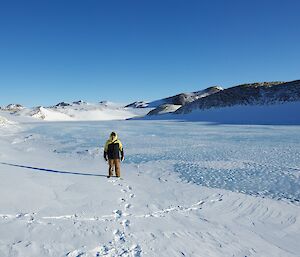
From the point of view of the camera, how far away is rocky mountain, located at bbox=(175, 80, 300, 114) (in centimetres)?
6141

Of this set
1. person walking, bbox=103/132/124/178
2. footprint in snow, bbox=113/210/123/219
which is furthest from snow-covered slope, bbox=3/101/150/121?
footprint in snow, bbox=113/210/123/219

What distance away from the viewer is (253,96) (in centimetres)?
6800

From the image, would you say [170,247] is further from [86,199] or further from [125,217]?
[86,199]

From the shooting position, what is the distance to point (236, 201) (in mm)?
7996

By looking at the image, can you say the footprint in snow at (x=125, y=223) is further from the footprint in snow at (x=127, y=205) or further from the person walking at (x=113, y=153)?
the person walking at (x=113, y=153)

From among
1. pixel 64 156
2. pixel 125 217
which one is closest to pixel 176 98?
pixel 64 156

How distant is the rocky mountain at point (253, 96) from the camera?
61.4m

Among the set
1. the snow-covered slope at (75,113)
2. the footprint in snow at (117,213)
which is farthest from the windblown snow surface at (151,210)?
the snow-covered slope at (75,113)

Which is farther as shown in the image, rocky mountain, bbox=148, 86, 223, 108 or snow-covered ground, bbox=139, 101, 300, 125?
rocky mountain, bbox=148, 86, 223, 108

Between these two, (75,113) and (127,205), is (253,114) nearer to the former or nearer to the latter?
(127,205)

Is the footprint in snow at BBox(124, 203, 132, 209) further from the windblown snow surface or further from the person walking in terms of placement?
the person walking

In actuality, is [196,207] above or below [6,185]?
below

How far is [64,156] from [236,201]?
9824 mm

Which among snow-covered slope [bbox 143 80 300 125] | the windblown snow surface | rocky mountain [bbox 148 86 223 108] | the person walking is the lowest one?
the windblown snow surface
